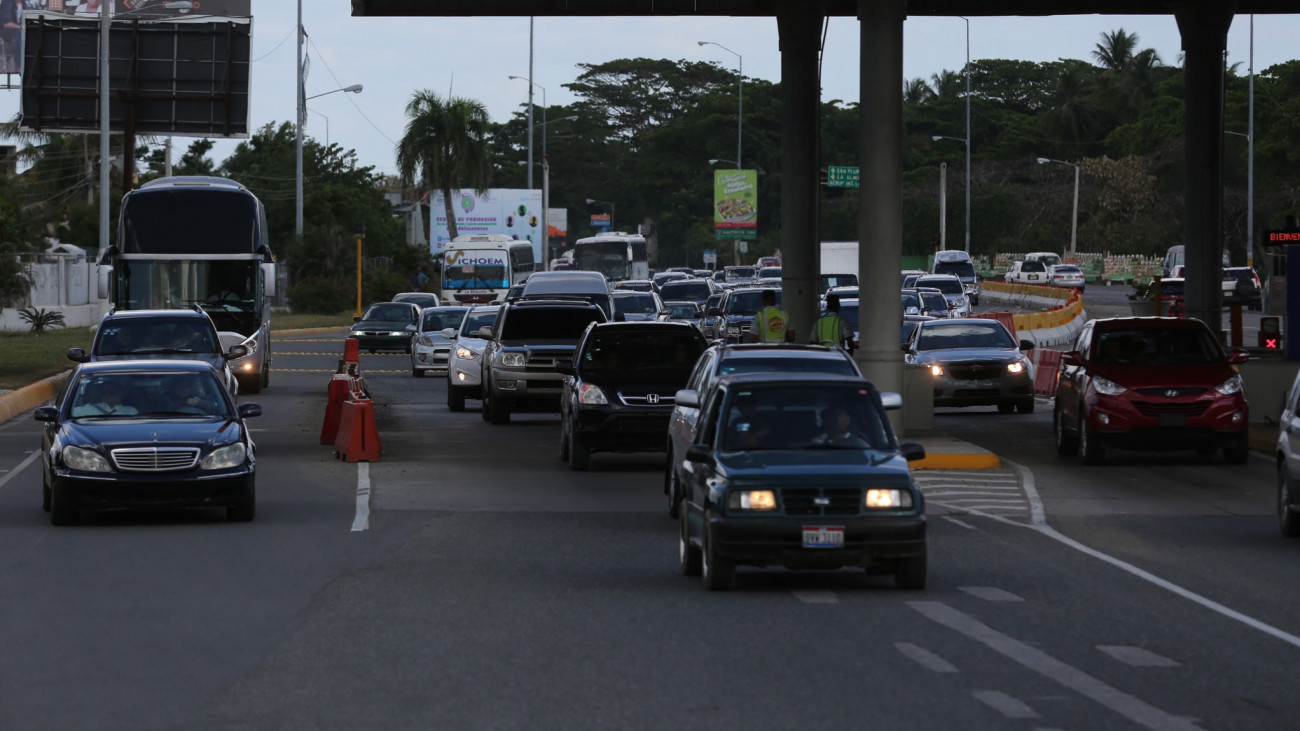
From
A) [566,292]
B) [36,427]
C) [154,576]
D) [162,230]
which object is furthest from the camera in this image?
[566,292]

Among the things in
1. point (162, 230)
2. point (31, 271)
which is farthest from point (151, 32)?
point (162, 230)

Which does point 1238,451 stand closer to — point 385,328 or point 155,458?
point 155,458

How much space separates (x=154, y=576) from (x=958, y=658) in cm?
639

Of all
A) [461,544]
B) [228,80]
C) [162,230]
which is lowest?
[461,544]

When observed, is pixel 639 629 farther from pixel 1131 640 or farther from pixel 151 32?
pixel 151 32

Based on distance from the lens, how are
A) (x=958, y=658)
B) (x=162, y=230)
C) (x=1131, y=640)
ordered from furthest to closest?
1. (x=162, y=230)
2. (x=1131, y=640)
3. (x=958, y=658)

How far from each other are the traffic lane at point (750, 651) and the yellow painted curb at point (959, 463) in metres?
7.89

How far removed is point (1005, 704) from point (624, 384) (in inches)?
551

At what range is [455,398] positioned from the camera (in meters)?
34.5

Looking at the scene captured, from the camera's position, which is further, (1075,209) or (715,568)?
(1075,209)

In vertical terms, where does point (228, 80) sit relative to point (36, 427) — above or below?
above

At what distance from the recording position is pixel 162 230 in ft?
124

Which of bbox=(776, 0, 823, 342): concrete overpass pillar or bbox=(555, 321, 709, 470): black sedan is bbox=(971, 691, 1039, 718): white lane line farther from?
bbox=(776, 0, 823, 342): concrete overpass pillar

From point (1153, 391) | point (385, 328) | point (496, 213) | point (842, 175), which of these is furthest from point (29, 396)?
point (842, 175)
